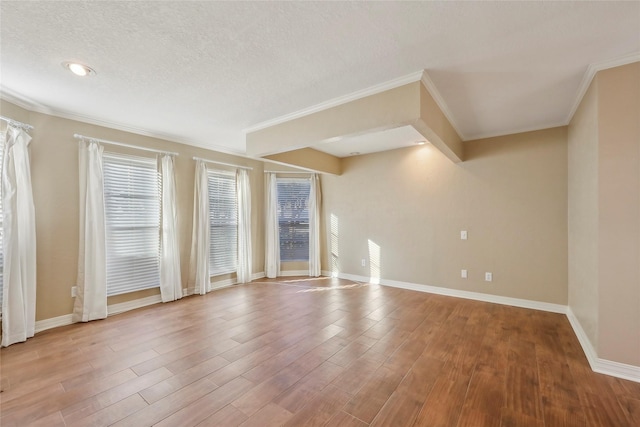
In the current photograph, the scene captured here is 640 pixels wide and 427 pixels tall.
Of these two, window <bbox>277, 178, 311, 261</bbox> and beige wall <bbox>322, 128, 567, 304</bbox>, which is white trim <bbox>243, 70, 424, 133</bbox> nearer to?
window <bbox>277, 178, 311, 261</bbox>

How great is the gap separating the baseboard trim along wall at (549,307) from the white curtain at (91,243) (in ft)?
13.0

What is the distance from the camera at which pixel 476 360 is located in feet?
8.08

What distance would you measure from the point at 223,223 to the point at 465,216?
4408mm

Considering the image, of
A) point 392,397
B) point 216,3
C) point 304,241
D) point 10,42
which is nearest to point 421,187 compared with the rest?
point 304,241

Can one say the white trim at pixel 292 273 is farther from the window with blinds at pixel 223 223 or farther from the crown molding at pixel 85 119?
the crown molding at pixel 85 119

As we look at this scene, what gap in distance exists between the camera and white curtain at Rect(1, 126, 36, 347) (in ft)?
9.08

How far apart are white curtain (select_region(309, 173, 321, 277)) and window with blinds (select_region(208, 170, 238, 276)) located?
5.28 ft

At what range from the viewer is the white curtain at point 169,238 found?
4.18 m

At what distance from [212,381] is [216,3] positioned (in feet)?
8.89

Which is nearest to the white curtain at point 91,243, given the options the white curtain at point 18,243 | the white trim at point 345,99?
the white curtain at point 18,243

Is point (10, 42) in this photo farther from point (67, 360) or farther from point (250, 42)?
point (67, 360)

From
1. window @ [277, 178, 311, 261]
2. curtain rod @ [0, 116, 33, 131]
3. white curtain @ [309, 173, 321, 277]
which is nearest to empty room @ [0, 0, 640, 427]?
curtain rod @ [0, 116, 33, 131]

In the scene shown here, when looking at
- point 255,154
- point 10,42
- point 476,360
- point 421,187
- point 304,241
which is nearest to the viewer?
point 10,42

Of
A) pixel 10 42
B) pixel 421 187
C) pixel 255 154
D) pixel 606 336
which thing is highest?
pixel 10 42
